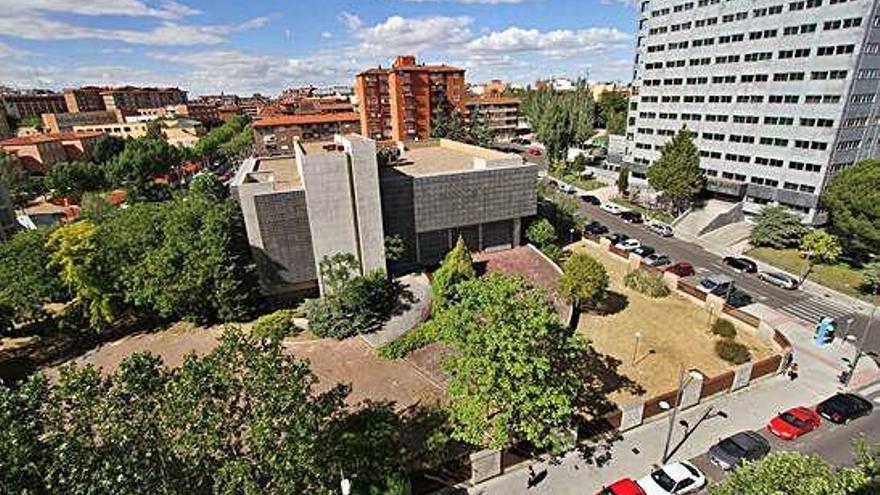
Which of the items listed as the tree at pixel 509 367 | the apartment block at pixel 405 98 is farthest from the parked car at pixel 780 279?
the apartment block at pixel 405 98

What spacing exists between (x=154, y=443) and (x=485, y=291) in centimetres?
1493

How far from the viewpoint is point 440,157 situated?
55438mm

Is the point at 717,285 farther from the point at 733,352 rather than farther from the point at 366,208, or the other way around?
the point at 366,208

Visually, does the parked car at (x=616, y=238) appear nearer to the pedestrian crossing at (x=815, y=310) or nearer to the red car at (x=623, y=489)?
the pedestrian crossing at (x=815, y=310)

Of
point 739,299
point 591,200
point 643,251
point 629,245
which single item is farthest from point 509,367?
point 591,200

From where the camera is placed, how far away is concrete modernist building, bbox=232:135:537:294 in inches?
1476

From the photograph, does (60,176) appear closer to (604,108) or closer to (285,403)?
(285,403)

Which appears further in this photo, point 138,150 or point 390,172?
point 138,150

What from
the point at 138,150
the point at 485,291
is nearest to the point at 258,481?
the point at 485,291

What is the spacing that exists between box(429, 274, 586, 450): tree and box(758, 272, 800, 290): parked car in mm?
33000

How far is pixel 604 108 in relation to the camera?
133 m

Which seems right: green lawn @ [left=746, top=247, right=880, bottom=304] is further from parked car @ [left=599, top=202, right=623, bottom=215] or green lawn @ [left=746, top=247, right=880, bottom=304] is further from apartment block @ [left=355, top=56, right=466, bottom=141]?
apartment block @ [left=355, top=56, right=466, bottom=141]

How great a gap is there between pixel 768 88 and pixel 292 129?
90800 mm

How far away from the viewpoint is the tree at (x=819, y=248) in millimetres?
45312
